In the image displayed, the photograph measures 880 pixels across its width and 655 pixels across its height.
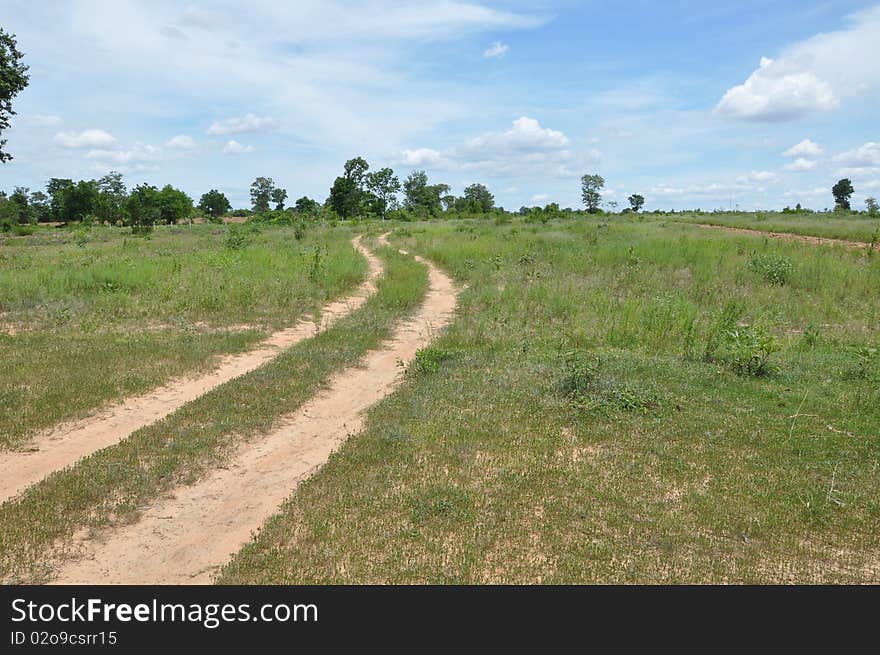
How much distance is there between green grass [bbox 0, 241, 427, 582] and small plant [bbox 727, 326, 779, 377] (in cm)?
598

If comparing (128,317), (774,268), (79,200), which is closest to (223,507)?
(128,317)

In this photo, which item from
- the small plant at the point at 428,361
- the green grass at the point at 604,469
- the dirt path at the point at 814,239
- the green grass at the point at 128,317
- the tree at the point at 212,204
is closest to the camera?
the green grass at the point at 604,469

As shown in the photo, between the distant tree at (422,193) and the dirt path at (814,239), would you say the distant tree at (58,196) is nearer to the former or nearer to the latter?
the distant tree at (422,193)

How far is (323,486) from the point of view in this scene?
521cm

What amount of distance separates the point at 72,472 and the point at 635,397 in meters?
6.16

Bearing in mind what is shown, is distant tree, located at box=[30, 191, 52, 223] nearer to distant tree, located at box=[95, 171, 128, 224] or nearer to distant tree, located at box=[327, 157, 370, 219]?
distant tree, located at box=[95, 171, 128, 224]

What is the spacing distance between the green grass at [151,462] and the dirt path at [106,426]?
10.3 inches

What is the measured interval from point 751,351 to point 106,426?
28.7ft

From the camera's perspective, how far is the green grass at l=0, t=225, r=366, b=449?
7.55 meters

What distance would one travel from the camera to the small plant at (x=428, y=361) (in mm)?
8812

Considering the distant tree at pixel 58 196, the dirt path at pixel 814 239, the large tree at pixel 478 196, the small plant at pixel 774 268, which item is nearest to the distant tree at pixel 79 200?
the distant tree at pixel 58 196

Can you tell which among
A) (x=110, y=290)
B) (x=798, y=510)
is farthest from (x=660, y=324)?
(x=110, y=290)

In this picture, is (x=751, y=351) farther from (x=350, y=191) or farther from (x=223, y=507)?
(x=350, y=191)
